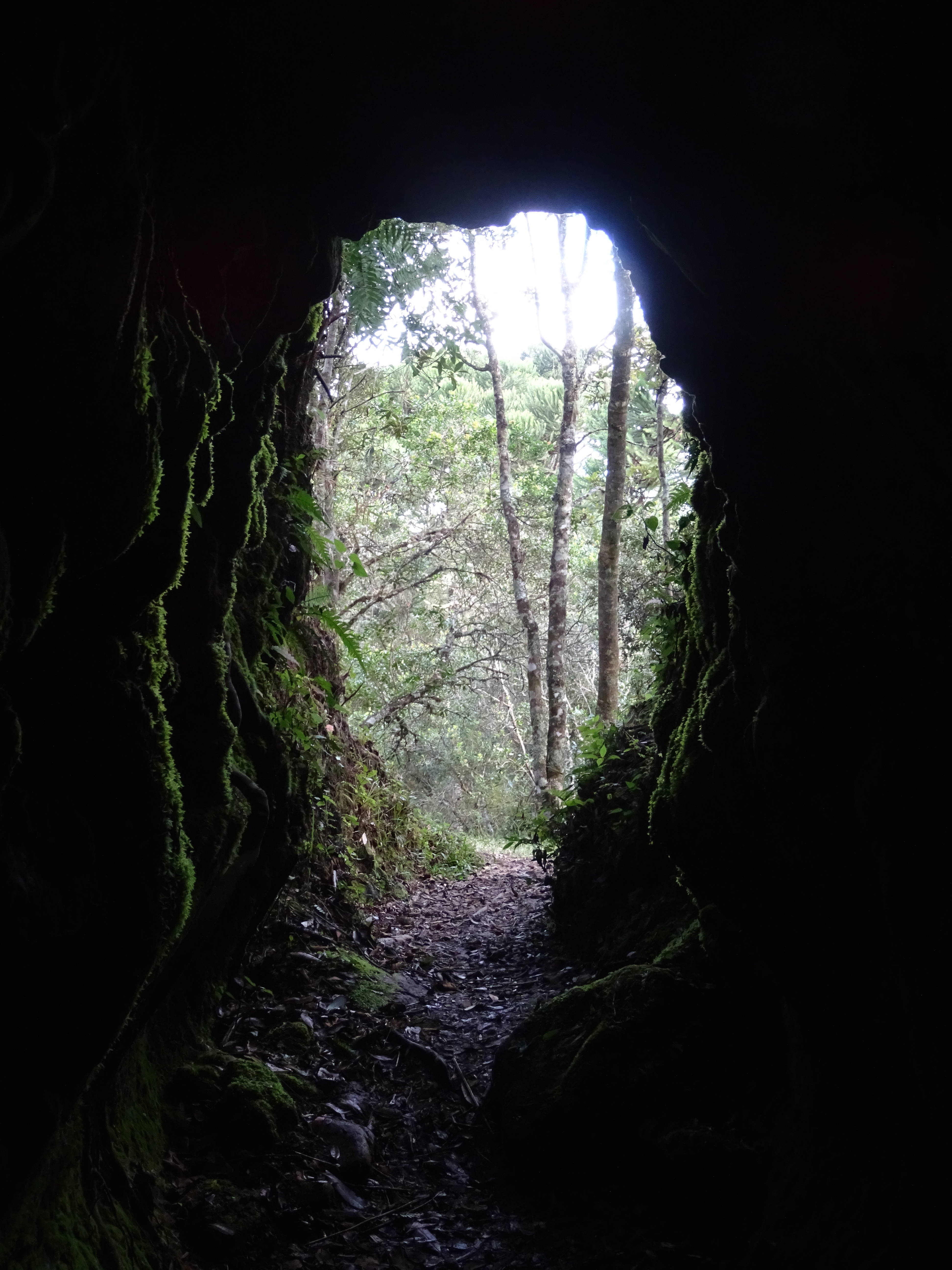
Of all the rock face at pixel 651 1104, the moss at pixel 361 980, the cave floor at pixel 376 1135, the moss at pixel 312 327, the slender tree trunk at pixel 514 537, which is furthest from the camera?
the slender tree trunk at pixel 514 537

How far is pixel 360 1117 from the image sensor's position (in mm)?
5074

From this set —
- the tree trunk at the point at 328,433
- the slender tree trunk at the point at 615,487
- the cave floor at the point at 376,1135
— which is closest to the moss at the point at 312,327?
the tree trunk at the point at 328,433

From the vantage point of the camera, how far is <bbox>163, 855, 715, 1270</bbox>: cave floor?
3.90 m

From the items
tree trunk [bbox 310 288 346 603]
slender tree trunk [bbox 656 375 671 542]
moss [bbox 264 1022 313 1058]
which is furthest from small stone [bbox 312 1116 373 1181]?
slender tree trunk [bbox 656 375 671 542]

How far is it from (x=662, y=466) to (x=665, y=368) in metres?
7.94

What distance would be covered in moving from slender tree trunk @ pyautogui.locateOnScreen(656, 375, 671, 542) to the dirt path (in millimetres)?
6121

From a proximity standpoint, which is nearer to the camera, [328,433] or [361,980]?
[361,980]

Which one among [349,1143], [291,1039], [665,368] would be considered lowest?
[349,1143]

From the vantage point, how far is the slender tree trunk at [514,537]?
16.0m

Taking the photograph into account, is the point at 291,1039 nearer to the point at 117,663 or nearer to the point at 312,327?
the point at 117,663

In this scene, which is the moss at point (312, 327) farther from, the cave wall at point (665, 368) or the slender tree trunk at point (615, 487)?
the slender tree trunk at point (615, 487)

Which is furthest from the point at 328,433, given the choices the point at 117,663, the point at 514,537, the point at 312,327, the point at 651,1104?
the point at 651,1104

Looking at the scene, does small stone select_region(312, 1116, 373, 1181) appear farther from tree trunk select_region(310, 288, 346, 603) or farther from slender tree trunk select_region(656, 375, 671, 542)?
slender tree trunk select_region(656, 375, 671, 542)

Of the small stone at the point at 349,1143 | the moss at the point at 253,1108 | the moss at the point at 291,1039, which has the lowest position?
the small stone at the point at 349,1143
